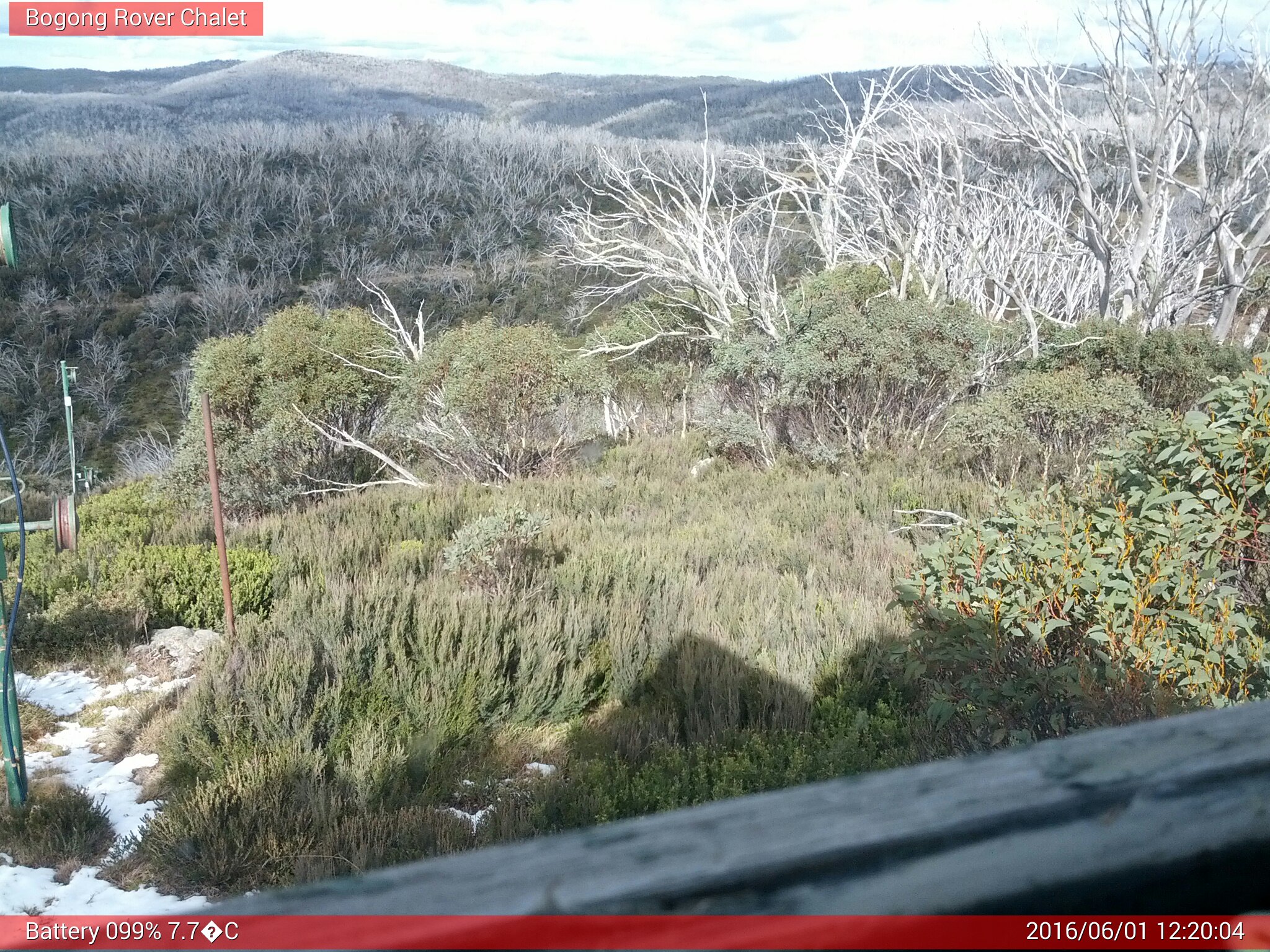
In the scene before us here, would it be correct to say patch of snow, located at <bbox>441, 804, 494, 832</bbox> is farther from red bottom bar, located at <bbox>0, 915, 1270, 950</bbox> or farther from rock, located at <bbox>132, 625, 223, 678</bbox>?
red bottom bar, located at <bbox>0, 915, 1270, 950</bbox>

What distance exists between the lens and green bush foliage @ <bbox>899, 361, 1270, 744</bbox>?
2.93 m

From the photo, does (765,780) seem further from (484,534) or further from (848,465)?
(848,465)

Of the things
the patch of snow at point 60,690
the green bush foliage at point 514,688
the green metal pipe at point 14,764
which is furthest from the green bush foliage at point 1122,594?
the patch of snow at point 60,690

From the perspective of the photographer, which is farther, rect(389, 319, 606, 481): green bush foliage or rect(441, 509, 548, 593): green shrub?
rect(389, 319, 606, 481): green bush foliage

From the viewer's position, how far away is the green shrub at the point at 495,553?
20.4 ft

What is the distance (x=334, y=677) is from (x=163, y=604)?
2.02 m

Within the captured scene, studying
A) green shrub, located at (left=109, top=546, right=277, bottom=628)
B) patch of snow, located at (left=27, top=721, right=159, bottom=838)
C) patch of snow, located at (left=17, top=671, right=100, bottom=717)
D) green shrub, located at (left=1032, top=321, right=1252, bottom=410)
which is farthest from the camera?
green shrub, located at (left=1032, top=321, right=1252, bottom=410)

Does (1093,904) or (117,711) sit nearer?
(1093,904)

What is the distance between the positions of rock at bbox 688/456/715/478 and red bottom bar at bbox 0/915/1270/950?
10236 millimetres

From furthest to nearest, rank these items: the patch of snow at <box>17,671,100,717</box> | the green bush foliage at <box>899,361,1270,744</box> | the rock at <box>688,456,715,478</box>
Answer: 1. the rock at <box>688,456,715,478</box>
2. the patch of snow at <box>17,671,100,717</box>
3. the green bush foliage at <box>899,361,1270,744</box>

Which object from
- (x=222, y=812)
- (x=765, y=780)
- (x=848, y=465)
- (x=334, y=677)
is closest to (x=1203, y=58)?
(x=848, y=465)

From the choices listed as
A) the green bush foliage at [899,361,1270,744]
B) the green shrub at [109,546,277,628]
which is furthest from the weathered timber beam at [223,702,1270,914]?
the green shrub at [109,546,277,628]

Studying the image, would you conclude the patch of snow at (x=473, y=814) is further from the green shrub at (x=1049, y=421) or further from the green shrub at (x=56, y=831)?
the green shrub at (x=1049, y=421)

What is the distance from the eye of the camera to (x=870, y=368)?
999cm
